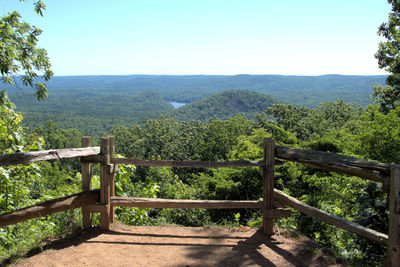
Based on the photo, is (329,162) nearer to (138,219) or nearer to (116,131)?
(138,219)

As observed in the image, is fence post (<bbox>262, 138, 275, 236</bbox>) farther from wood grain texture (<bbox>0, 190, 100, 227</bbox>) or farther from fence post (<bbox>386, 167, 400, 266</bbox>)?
wood grain texture (<bbox>0, 190, 100, 227</bbox>)

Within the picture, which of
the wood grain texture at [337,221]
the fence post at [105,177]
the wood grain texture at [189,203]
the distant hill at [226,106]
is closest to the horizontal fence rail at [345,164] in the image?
the wood grain texture at [337,221]

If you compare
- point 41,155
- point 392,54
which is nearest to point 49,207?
point 41,155

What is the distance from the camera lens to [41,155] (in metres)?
3.84

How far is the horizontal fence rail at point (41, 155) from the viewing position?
137 inches

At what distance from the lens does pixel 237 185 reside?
1206 centimetres

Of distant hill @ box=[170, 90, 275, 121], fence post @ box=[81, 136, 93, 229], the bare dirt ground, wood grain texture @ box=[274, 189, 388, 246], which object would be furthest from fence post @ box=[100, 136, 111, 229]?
distant hill @ box=[170, 90, 275, 121]

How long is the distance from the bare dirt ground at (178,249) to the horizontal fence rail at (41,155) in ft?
3.99

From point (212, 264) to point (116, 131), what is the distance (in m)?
50.9

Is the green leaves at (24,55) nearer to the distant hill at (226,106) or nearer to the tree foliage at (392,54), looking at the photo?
the tree foliage at (392,54)

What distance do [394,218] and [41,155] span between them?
386 centimetres

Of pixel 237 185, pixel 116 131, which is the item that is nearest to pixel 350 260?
pixel 237 185

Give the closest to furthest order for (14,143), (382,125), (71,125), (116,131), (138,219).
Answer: (14,143)
(138,219)
(382,125)
(116,131)
(71,125)

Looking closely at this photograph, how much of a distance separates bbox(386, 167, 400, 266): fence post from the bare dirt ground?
3.01ft
